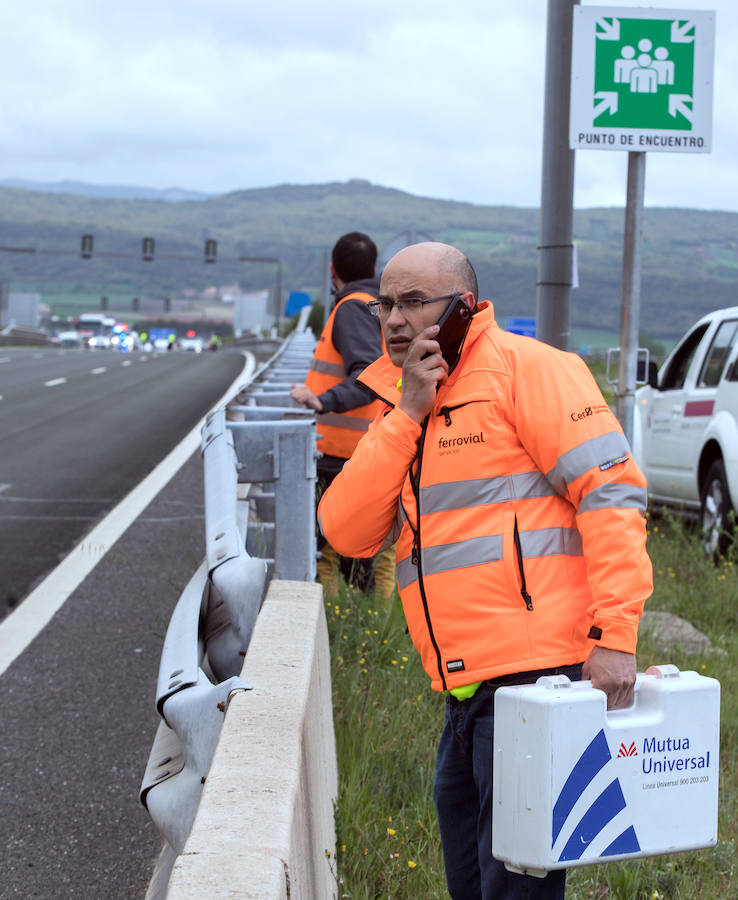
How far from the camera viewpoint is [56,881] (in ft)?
12.6

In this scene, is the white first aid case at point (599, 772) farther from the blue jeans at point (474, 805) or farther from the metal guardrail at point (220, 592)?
the metal guardrail at point (220, 592)

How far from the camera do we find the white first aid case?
2.42m

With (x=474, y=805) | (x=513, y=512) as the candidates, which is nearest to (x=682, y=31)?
(x=513, y=512)

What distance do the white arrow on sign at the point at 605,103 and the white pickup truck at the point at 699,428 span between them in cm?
242

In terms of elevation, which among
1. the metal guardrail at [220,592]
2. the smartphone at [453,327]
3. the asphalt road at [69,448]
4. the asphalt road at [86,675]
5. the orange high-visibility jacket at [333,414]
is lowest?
the asphalt road at [86,675]

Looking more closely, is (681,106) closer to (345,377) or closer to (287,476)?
(345,377)

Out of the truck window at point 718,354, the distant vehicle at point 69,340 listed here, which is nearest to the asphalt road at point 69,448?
the truck window at point 718,354

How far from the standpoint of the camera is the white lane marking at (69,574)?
6293mm

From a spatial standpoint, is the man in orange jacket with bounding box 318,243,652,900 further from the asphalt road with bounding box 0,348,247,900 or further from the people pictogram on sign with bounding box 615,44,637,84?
the people pictogram on sign with bounding box 615,44,637,84

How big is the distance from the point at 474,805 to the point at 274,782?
779mm

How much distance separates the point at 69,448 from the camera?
1471 centimetres

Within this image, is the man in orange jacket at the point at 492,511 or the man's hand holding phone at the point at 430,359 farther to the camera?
the man's hand holding phone at the point at 430,359

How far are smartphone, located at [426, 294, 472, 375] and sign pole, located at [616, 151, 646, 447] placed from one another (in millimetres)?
4384

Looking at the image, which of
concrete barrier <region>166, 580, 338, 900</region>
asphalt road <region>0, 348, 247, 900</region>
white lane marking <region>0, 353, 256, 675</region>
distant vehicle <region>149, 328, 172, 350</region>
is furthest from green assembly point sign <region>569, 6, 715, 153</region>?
distant vehicle <region>149, 328, 172, 350</region>
